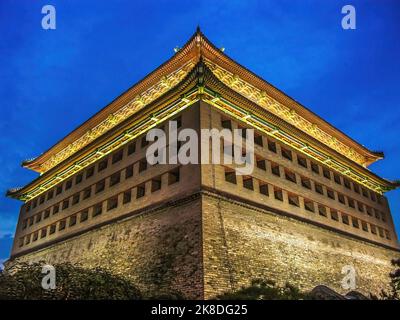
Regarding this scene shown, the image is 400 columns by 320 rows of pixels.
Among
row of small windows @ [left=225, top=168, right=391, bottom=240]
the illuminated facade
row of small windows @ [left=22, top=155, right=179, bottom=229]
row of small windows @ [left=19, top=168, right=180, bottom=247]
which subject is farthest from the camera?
row of small windows @ [left=22, top=155, right=179, bottom=229]


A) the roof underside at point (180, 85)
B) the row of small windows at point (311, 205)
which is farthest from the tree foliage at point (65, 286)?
the roof underside at point (180, 85)

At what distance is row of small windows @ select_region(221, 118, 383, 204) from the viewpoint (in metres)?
21.2

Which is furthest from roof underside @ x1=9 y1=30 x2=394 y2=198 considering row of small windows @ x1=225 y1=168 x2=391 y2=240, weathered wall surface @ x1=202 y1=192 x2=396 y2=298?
weathered wall surface @ x1=202 y1=192 x2=396 y2=298

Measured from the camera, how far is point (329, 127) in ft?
95.8

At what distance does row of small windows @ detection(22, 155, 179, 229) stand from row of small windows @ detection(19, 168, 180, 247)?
0.17 metres

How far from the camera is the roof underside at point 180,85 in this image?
72.5 ft

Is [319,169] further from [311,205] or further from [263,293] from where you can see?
[263,293]

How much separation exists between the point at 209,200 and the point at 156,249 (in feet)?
11.7

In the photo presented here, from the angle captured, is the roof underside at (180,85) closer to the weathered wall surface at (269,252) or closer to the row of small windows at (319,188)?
the row of small windows at (319,188)

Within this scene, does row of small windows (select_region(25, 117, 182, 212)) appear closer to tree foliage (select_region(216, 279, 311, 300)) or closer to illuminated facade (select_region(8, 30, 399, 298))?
illuminated facade (select_region(8, 30, 399, 298))

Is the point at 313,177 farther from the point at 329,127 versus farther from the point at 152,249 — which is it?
the point at 152,249

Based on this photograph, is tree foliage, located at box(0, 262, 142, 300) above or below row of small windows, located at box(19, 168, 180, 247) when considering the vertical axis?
below
